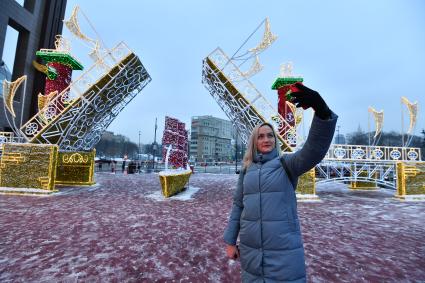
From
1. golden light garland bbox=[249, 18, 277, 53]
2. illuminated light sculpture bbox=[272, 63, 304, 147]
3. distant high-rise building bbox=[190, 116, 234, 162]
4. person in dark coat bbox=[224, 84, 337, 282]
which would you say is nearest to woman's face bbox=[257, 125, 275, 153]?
person in dark coat bbox=[224, 84, 337, 282]

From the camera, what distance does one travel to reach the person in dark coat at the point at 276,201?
189cm

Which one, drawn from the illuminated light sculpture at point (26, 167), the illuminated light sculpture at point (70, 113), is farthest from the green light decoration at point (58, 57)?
the illuminated light sculpture at point (26, 167)

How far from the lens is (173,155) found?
13.4 meters

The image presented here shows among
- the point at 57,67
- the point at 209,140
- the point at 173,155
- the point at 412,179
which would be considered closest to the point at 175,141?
the point at 173,155

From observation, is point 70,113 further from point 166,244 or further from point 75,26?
point 166,244

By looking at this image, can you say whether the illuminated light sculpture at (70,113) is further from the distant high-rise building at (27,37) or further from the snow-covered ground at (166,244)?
the distant high-rise building at (27,37)

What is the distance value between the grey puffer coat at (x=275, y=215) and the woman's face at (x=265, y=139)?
6cm

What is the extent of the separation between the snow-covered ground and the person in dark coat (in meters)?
2.25

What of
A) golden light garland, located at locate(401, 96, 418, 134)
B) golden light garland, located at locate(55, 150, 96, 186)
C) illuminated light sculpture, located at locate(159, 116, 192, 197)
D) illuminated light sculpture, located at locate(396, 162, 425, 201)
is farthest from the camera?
golden light garland, located at locate(55, 150, 96, 186)

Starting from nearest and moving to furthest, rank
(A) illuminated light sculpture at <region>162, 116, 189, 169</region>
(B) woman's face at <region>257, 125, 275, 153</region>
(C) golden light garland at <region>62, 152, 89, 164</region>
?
(B) woman's face at <region>257, 125, 275, 153</region>
(A) illuminated light sculpture at <region>162, 116, 189, 169</region>
(C) golden light garland at <region>62, 152, 89, 164</region>

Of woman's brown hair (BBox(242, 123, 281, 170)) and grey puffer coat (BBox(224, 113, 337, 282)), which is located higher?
woman's brown hair (BBox(242, 123, 281, 170))

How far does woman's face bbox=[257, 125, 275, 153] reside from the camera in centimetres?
235

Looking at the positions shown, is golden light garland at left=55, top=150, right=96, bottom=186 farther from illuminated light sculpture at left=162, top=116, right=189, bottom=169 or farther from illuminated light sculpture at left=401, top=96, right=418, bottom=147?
illuminated light sculpture at left=401, top=96, right=418, bottom=147

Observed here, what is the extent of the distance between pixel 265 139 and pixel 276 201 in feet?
1.96
